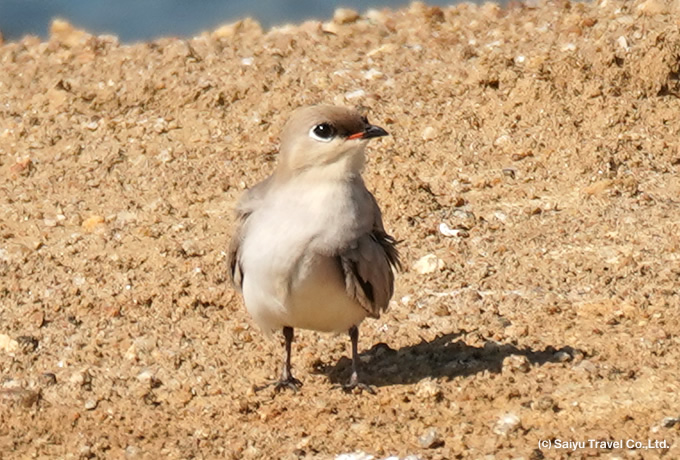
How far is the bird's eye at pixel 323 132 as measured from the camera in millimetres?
6977

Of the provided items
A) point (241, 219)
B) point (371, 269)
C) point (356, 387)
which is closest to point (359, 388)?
point (356, 387)

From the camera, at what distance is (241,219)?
24.1 feet

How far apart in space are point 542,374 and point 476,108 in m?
3.70

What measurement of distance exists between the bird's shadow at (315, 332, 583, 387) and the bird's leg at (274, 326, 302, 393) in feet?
0.81

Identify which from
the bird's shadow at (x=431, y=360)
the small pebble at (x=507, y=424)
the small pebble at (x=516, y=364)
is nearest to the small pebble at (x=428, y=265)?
the bird's shadow at (x=431, y=360)

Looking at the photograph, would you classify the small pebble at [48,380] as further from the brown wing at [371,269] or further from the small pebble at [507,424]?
the small pebble at [507,424]

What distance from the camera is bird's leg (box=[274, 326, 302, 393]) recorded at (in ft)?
24.3

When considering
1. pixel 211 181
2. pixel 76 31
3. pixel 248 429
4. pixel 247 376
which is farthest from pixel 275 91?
pixel 248 429

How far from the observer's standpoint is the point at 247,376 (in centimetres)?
769

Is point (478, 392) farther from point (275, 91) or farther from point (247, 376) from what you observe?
point (275, 91)

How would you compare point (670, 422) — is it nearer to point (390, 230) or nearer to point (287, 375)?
point (287, 375)

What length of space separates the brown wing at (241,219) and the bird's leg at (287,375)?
36cm

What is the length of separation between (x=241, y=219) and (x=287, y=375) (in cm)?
88

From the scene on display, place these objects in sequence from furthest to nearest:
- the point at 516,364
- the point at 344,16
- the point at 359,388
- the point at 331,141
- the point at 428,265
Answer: the point at 344,16
the point at 428,265
the point at 359,388
the point at 516,364
the point at 331,141
